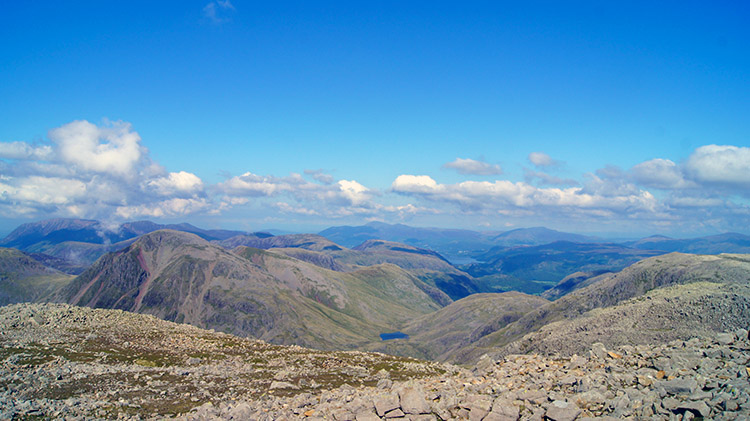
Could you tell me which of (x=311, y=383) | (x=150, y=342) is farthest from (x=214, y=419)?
(x=150, y=342)

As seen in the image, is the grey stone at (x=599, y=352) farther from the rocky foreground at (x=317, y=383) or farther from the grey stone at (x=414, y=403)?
the grey stone at (x=414, y=403)

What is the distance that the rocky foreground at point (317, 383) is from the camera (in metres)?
22.7

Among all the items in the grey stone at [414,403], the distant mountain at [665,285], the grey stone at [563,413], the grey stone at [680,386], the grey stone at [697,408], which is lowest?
the distant mountain at [665,285]

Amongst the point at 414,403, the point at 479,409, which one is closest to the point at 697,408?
the point at 479,409

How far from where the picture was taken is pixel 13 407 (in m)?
30.3

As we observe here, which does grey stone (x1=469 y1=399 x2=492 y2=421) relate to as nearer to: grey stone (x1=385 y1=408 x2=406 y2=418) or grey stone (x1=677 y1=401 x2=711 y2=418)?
grey stone (x1=385 y1=408 x2=406 y2=418)

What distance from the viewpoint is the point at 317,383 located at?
48.3m

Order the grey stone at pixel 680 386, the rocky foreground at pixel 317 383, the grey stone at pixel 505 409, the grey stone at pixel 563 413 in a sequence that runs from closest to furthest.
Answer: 1. the grey stone at pixel 563 413
2. the grey stone at pixel 680 386
3. the rocky foreground at pixel 317 383
4. the grey stone at pixel 505 409

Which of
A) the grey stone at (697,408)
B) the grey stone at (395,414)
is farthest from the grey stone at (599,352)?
the grey stone at (395,414)

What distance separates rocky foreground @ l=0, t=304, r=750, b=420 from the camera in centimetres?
2269

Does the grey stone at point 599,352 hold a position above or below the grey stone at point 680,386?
below

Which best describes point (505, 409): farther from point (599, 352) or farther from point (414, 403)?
point (599, 352)

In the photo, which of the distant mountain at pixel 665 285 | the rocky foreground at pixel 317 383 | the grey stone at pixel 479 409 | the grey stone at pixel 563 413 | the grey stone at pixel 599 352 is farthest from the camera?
the distant mountain at pixel 665 285

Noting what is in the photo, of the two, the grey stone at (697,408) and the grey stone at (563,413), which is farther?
the grey stone at (563,413)
